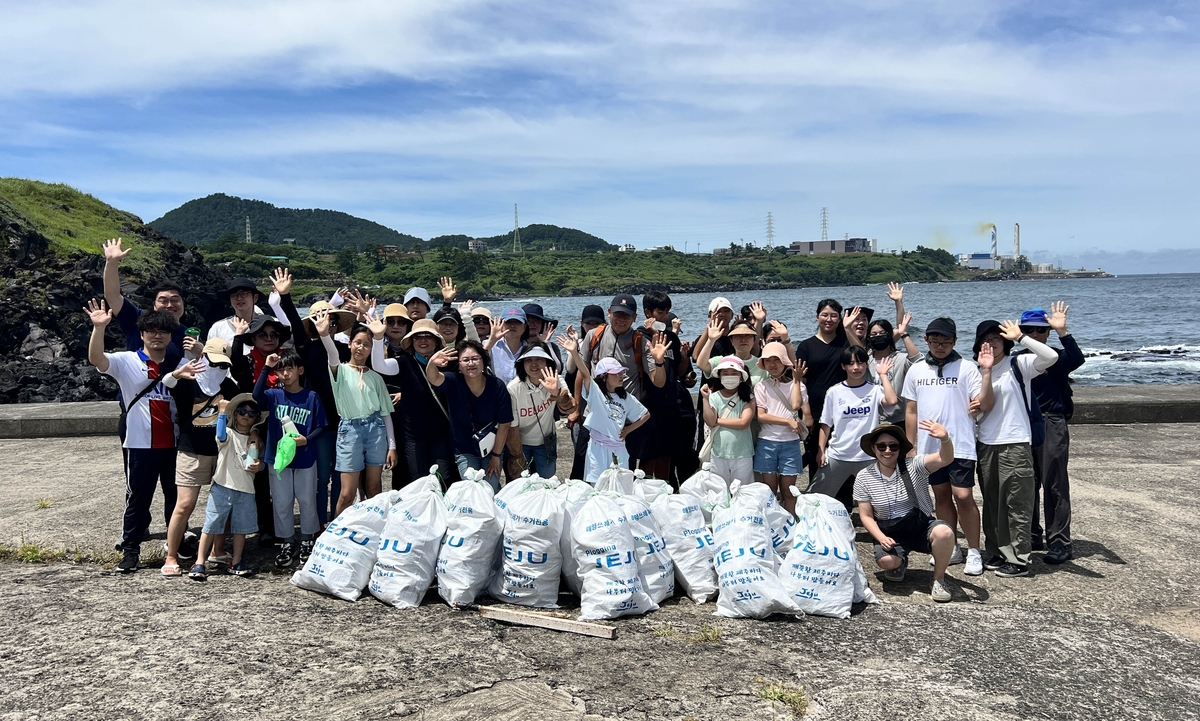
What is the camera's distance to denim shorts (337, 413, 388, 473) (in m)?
4.74

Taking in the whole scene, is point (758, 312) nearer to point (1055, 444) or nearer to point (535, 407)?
point (535, 407)

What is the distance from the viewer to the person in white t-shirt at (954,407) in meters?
4.62

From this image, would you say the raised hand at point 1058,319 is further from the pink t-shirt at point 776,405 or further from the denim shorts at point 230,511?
the denim shorts at point 230,511

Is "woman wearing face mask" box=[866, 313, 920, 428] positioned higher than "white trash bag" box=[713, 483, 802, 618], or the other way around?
"woman wearing face mask" box=[866, 313, 920, 428]

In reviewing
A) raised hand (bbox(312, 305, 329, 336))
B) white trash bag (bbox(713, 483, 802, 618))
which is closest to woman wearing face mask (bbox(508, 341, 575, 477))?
raised hand (bbox(312, 305, 329, 336))

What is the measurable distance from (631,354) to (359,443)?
196cm

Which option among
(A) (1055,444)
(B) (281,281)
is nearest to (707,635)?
(A) (1055,444)

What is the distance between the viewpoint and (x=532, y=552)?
4.00 m

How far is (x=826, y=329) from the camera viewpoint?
5566mm

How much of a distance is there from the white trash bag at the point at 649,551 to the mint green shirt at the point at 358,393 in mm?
1761

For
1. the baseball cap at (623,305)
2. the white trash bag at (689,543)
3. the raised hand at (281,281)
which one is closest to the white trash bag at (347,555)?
the white trash bag at (689,543)

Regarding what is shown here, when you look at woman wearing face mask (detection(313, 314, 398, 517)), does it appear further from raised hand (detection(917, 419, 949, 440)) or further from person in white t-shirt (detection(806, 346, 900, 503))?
raised hand (detection(917, 419, 949, 440))

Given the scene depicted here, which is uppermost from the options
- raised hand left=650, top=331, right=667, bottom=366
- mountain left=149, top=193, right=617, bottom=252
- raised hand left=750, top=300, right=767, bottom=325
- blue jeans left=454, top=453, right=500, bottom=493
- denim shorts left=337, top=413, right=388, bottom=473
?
mountain left=149, top=193, right=617, bottom=252

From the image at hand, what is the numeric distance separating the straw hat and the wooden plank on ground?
7.29 ft
